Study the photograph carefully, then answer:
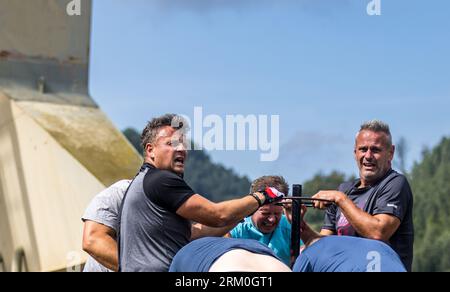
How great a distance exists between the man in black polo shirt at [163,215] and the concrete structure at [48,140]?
3964 millimetres

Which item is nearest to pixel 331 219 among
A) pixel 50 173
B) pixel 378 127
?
pixel 378 127

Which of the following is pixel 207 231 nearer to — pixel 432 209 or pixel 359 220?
pixel 359 220

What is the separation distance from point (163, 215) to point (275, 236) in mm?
1407

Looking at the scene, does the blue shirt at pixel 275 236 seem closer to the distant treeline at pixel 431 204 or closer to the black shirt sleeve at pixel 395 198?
the black shirt sleeve at pixel 395 198

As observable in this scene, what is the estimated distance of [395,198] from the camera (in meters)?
4.68

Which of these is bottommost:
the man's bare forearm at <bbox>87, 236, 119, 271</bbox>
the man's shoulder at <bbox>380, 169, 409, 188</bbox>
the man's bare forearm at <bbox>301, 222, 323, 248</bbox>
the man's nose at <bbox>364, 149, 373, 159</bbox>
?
the man's bare forearm at <bbox>87, 236, 119, 271</bbox>

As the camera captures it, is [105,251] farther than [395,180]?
Yes

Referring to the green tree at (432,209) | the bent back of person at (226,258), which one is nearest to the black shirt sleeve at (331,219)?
the bent back of person at (226,258)

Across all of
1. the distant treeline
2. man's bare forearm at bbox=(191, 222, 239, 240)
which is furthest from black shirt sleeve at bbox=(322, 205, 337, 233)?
the distant treeline

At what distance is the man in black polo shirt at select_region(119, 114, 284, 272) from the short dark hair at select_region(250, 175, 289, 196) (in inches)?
28.8

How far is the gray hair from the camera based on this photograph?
16.0 feet

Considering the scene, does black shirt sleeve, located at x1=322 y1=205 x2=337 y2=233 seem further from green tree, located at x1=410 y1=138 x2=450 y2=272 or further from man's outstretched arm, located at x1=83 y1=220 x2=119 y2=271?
green tree, located at x1=410 y1=138 x2=450 y2=272

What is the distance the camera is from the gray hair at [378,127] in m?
4.87

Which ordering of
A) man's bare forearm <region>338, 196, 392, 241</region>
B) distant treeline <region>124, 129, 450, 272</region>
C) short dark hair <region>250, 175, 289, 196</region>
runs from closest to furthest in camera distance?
man's bare forearm <region>338, 196, 392, 241</region>, short dark hair <region>250, 175, 289, 196</region>, distant treeline <region>124, 129, 450, 272</region>
